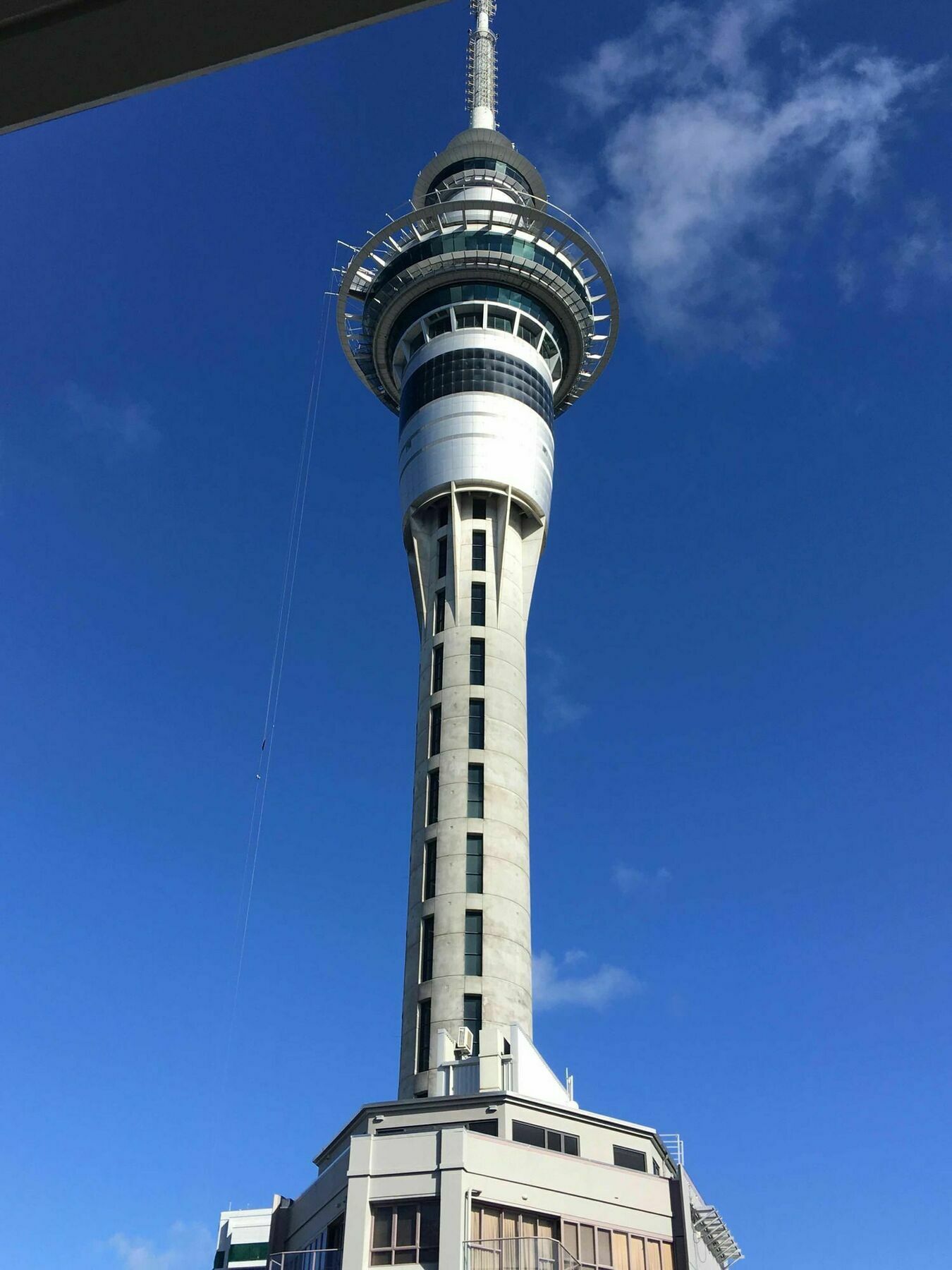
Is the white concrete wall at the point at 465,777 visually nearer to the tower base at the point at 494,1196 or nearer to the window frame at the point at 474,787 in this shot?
the window frame at the point at 474,787

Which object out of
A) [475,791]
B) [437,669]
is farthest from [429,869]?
[437,669]

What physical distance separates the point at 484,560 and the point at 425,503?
6338 mm

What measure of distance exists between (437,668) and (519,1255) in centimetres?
4251

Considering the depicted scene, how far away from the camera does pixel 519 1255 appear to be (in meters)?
47.3

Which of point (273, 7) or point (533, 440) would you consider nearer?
point (273, 7)

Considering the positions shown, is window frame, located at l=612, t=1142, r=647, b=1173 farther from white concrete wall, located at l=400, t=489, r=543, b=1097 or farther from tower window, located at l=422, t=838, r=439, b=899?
tower window, located at l=422, t=838, r=439, b=899

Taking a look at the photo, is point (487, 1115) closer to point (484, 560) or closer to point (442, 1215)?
point (442, 1215)

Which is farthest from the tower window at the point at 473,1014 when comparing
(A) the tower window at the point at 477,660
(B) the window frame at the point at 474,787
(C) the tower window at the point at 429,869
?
(A) the tower window at the point at 477,660

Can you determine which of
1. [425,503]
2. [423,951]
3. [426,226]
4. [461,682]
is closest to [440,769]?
[461,682]

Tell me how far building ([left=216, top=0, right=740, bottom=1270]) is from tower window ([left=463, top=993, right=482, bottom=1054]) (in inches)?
3.5

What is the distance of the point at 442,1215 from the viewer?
4694 centimetres

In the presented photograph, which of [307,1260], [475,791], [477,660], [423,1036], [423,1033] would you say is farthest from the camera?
[477,660]

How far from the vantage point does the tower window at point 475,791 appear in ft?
Result: 253

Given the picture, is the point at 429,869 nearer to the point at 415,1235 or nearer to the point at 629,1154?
the point at 629,1154
